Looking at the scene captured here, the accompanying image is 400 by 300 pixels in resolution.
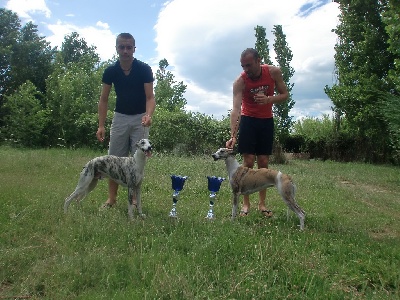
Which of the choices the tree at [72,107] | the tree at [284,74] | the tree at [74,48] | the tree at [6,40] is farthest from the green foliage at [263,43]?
the tree at [74,48]

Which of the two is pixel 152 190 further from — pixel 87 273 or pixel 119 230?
pixel 87 273

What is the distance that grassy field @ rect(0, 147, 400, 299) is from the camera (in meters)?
2.90

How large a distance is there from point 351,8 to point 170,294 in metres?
20.1

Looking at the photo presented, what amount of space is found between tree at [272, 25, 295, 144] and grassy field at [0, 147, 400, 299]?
17.2m

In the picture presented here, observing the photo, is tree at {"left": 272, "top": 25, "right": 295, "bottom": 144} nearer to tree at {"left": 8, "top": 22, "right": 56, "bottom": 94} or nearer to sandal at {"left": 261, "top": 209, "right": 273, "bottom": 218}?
sandal at {"left": 261, "top": 209, "right": 273, "bottom": 218}

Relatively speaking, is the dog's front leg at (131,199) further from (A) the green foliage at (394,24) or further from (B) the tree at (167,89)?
(B) the tree at (167,89)

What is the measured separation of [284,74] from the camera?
906 inches

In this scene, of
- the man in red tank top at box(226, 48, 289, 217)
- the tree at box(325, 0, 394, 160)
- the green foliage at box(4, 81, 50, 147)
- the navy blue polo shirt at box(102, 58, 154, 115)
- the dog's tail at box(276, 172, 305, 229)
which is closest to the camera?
the dog's tail at box(276, 172, 305, 229)

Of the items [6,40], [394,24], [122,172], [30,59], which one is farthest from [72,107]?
[122,172]

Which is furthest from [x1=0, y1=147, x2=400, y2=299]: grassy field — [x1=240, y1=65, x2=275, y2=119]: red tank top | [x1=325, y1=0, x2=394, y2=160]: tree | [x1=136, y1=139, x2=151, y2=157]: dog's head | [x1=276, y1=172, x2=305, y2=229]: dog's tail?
[x1=325, y1=0, x2=394, y2=160]: tree

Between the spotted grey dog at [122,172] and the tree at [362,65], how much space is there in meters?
14.8

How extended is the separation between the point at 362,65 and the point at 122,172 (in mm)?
17427

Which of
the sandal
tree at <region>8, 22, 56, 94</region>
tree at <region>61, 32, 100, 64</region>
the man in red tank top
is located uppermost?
tree at <region>61, 32, 100, 64</region>

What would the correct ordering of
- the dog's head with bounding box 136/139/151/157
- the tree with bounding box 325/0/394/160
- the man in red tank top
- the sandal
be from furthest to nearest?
1. the tree with bounding box 325/0/394/160
2. the sandal
3. the man in red tank top
4. the dog's head with bounding box 136/139/151/157
